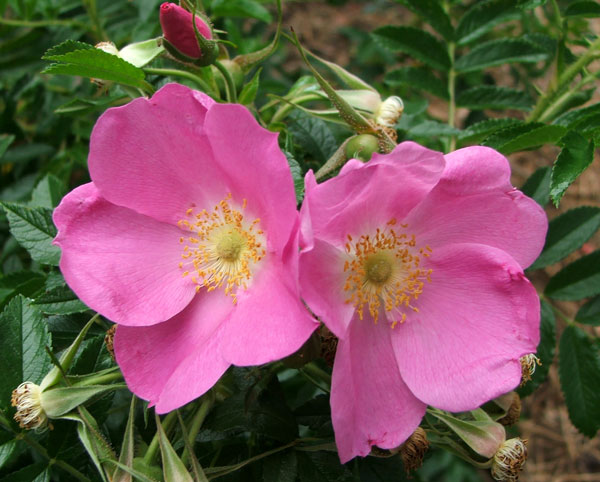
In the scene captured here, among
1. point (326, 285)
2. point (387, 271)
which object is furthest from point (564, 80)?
point (326, 285)

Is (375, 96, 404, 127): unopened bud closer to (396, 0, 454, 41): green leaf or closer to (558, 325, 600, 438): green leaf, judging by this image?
(396, 0, 454, 41): green leaf

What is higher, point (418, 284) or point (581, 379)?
point (418, 284)

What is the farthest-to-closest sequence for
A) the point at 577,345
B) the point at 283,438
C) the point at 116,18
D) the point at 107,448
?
the point at 116,18
the point at 577,345
the point at 283,438
the point at 107,448

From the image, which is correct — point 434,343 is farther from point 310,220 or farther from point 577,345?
point 577,345

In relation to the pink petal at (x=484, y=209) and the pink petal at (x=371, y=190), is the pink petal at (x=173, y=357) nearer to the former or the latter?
the pink petal at (x=371, y=190)

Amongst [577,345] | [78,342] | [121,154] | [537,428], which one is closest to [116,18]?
[121,154]

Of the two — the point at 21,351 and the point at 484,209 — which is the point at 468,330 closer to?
the point at 484,209
